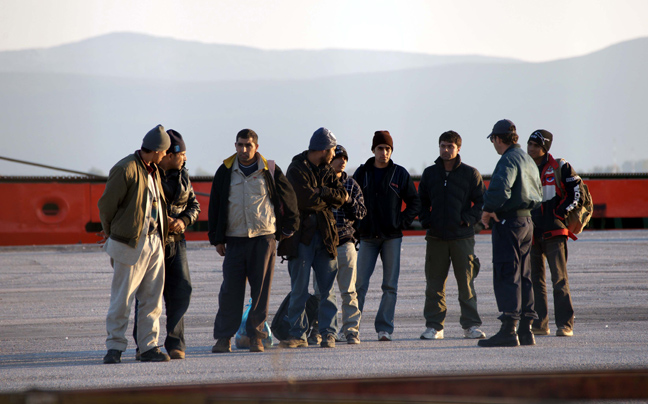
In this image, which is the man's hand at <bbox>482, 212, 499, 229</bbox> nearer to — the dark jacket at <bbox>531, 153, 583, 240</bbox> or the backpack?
the dark jacket at <bbox>531, 153, 583, 240</bbox>

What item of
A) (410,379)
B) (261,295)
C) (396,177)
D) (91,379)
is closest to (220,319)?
(261,295)

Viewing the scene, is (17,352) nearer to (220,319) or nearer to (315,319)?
(220,319)

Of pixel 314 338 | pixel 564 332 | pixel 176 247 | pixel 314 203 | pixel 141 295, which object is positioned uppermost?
pixel 314 203

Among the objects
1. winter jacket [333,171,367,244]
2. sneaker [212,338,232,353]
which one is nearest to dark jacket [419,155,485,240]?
winter jacket [333,171,367,244]

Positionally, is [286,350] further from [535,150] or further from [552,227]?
[535,150]

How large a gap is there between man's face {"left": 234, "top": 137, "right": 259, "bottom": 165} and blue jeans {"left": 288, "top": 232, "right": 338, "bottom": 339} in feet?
2.91

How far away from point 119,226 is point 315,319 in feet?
7.01

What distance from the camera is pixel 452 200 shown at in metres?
7.03

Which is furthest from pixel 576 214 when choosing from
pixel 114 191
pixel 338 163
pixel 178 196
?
pixel 114 191

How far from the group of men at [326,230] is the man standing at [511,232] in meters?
0.01

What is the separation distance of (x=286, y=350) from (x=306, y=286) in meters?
0.61

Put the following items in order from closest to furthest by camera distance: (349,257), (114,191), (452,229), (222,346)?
(114,191), (222,346), (349,257), (452,229)

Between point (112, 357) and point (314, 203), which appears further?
point (314, 203)

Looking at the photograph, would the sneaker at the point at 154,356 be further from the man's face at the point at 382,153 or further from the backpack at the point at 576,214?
the backpack at the point at 576,214
